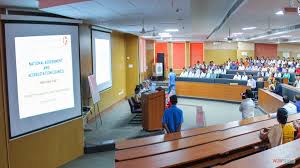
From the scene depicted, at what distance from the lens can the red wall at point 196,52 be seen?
2773cm

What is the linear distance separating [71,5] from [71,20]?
1.70m

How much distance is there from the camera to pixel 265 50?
105 ft

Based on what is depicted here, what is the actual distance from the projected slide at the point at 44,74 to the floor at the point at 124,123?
52.9 inches

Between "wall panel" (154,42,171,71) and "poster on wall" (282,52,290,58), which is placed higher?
"wall panel" (154,42,171,71)

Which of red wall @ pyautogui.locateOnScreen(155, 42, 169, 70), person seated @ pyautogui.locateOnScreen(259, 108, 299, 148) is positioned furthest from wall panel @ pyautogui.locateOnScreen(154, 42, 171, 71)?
person seated @ pyautogui.locateOnScreen(259, 108, 299, 148)

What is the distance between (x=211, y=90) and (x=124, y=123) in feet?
22.6

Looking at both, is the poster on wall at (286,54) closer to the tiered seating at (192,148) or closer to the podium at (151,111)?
the podium at (151,111)

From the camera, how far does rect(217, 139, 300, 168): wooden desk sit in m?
3.31

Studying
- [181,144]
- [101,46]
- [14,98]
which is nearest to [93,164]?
[14,98]

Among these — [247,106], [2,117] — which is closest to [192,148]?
[2,117]

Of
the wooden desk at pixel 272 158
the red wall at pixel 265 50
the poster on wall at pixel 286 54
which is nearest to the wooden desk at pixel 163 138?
the wooden desk at pixel 272 158

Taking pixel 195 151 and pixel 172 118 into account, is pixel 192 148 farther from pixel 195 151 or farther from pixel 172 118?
pixel 172 118

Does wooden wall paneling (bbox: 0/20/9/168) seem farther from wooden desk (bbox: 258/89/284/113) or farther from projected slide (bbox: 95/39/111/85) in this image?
A: wooden desk (bbox: 258/89/284/113)

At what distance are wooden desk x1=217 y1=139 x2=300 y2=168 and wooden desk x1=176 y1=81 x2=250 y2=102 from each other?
37.4 ft
